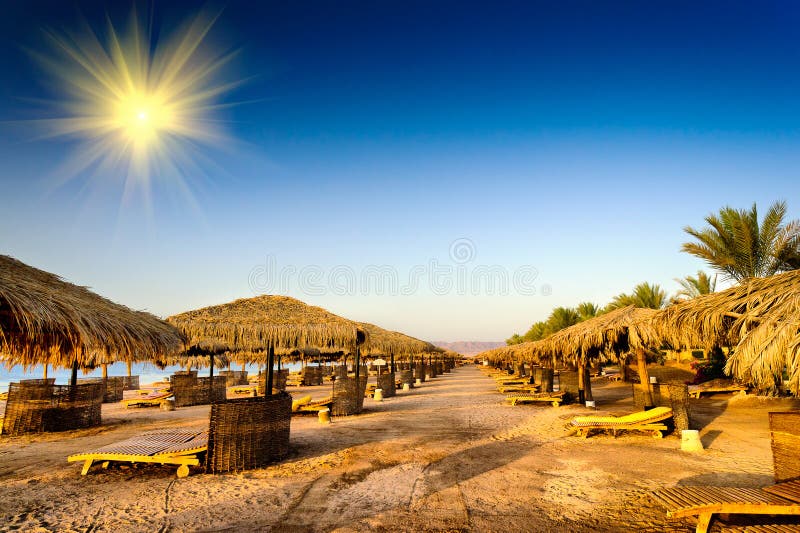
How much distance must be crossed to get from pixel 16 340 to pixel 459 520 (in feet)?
19.4

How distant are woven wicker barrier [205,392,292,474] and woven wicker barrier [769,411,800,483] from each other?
6.34 meters

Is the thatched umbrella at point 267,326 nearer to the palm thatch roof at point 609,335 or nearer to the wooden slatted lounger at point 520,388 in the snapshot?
the palm thatch roof at point 609,335

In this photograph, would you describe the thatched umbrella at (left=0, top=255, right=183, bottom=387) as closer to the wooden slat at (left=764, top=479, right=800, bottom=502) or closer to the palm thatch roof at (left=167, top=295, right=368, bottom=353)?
the palm thatch roof at (left=167, top=295, right=368, bottom=353)

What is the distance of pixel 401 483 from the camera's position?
18.0 feet

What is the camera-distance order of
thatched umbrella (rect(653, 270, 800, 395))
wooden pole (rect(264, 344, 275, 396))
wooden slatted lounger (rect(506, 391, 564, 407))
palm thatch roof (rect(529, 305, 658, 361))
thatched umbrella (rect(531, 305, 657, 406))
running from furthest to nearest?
1. wooden slatted lounger (rect(506, 391, 564, 407))
2. thatched umbrella (rect(531, 305, 657, 406))
3. palm thatch roof (rect(529, 305, 658, 361))
4. wooden pole (rect(264, 344, 275, 396))
5. thatched umbrella (rect(653, 270, 800, 395))

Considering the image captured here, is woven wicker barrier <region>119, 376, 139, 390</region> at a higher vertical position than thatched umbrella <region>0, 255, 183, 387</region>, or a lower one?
lower

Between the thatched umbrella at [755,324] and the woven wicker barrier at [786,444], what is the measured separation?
1.01 ft

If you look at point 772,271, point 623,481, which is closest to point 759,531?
point 623,481

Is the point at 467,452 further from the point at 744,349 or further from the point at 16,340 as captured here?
the point at 16,340

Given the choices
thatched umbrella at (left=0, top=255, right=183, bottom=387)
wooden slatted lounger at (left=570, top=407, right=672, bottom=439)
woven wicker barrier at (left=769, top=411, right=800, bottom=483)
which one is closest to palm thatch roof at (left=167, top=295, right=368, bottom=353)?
thatched umbrella at (left=0, top=255, right=183, bottom=387)

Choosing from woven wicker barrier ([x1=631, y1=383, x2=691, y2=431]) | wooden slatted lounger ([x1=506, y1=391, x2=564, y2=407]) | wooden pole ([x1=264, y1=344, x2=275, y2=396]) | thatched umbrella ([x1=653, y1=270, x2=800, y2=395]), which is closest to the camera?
thatched umbrella ([x1=653, y1=270, x2=800, y2=395])

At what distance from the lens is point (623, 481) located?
17.8 feet

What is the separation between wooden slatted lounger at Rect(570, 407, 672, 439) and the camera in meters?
8.02

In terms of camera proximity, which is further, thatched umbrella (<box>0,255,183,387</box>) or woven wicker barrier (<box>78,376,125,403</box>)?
woven wicker barrier (<box>78,376,125,403</box>)
